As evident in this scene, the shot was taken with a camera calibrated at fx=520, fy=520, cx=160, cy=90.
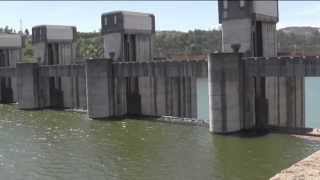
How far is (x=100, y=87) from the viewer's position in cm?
4738

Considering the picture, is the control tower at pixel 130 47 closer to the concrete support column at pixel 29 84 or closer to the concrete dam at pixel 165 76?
the concrete dam at pixel 165 76

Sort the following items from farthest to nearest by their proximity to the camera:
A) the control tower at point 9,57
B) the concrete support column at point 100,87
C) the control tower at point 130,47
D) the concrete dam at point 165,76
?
1. the control tower at point 9,57
2. the control tower at point 130,47
3. the concrete support column at point 100,87
4. the concrete dam at point 165,76

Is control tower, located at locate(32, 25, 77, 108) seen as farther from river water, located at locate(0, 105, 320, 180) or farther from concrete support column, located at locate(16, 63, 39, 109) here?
river water, located at locate(0, 105, 320, 180)

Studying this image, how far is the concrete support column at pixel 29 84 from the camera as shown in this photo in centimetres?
5828

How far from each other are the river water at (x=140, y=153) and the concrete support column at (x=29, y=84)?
15498 millimetres

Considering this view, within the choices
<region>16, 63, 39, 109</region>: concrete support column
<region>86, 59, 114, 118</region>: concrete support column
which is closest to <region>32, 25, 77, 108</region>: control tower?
<region>16, 63, 39, 109</region>: concrete support column

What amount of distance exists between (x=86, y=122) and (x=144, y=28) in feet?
41.5

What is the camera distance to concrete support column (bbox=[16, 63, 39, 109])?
58281 millimetres

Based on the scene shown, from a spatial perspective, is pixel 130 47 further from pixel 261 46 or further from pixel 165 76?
pixel 261 46

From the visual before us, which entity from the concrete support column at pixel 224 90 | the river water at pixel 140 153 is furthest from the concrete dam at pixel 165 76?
the river water at pixel 140 153

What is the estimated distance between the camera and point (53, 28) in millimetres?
63062

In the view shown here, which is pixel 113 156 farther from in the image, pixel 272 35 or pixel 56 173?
pixel 272 35

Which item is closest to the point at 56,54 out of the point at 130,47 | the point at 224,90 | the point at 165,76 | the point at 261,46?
the point at 130,47

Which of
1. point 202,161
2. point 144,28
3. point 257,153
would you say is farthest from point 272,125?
point 144,28
